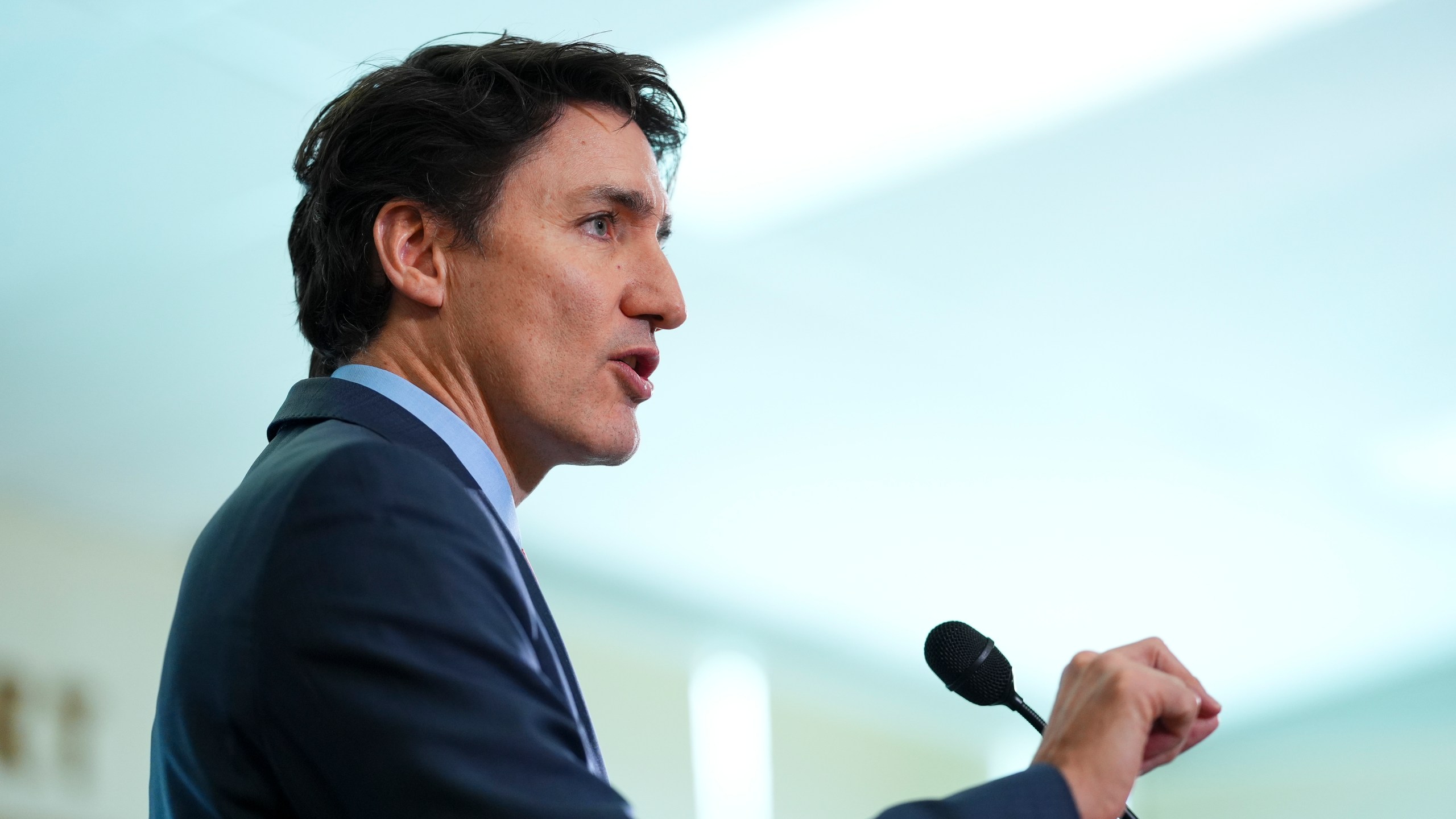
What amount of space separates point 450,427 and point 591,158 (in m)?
0.43

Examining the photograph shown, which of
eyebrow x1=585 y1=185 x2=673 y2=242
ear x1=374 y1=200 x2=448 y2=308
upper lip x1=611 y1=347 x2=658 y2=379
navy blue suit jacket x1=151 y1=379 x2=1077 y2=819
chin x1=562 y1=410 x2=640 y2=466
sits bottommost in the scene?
navy blue suit jacket x1=151 y1=379 x2=1077 y2=819

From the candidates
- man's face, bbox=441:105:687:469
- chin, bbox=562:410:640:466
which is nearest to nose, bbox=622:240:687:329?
man's face, bbox=441:105:687:469

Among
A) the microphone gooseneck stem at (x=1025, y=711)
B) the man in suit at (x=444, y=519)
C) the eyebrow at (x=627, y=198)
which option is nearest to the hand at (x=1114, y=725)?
the man in suit at (x=444, y=519)

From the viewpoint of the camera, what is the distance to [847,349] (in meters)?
4.69

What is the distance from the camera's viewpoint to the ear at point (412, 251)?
1.63m

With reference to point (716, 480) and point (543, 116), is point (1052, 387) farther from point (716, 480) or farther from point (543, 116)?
point (543, 116)

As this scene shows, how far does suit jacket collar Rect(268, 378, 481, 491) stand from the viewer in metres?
1.31

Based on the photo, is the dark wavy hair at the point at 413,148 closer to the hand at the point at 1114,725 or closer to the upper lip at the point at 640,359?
the upper lip at the point at 640,359

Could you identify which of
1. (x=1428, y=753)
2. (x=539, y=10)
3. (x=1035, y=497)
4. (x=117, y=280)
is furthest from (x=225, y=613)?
(x=1428, y=753)

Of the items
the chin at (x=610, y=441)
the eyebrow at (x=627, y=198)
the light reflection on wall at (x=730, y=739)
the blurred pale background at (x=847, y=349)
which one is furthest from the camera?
the light reflection on wall at (x=730, y=739)

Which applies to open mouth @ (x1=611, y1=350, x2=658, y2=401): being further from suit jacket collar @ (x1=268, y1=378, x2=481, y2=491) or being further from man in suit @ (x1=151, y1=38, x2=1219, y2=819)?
suit jacket collar @ (x1=268, y1=378, x2=481, y2=491)

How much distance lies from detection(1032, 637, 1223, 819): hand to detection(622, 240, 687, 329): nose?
0.68 m

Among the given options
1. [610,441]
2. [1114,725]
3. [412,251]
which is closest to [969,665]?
[1114,725]

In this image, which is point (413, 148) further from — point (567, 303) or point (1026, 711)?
point (1026, 711)
